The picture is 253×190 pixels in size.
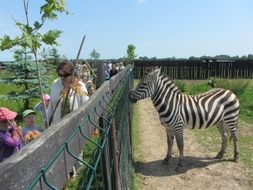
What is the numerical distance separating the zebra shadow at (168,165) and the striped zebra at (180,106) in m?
0.13

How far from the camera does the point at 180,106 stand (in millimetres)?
4570

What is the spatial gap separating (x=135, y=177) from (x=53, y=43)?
A: 10.0 feet

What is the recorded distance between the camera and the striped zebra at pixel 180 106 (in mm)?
4430

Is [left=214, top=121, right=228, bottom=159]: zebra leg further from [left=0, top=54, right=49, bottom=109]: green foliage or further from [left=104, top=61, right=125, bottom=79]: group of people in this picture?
[left=104, top=61, right=125, bottom=79]: group of people

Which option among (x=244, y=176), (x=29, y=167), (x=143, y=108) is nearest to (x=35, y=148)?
(x=29, y=167)

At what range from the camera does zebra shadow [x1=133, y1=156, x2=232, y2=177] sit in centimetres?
446

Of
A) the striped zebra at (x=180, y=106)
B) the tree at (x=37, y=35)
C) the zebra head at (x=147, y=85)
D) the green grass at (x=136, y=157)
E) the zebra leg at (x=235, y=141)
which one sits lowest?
the green grass at (x=136, y=157)

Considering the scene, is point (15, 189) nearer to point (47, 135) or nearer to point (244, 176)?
point (47, 135)

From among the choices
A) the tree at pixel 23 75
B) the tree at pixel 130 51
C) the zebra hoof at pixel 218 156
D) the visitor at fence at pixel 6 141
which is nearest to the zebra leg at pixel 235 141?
the zebra hoof at pixel 218 156

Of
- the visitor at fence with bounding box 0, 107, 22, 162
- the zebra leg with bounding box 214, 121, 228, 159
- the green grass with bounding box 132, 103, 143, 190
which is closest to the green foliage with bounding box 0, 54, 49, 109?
the green grass with bounding box 132, 103, 143, 190

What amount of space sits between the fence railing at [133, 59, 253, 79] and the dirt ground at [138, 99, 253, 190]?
1378cm

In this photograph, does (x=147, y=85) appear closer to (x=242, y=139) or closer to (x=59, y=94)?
(x=59, y=94)

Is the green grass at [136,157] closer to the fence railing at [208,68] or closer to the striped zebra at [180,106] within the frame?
the striped zebra at [180,106]

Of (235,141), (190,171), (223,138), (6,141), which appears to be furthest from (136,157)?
(6,141)
